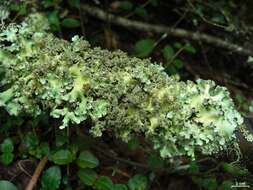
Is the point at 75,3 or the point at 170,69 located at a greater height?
the point at 75,3

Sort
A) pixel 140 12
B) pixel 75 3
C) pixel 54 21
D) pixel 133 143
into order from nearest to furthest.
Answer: pixel 133 143
pixel 54 21
pixel 75 3
pixel 140 12

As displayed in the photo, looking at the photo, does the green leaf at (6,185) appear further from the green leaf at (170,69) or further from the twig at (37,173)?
the green leaf at (170,69)

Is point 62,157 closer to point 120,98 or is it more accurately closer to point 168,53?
point 120,98

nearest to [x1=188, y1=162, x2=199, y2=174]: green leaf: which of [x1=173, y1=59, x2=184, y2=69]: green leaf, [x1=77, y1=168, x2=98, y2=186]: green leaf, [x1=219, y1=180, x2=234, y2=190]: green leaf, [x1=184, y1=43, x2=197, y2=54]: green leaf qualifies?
[x1=219, y1=180, x2=234, y2=190]: green leaf

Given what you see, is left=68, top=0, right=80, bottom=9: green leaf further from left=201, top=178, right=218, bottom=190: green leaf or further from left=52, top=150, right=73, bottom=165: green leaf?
left=201, top=178, right=218, bottom=190: green leaf

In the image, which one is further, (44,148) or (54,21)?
(54,21)

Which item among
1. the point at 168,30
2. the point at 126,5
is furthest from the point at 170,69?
the point at 126,5
